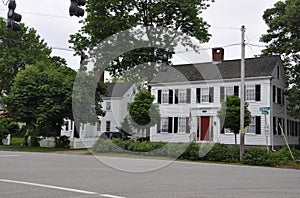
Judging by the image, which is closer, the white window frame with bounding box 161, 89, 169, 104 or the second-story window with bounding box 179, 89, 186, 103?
the second-story window with bounding box 179, 89, 186, 103

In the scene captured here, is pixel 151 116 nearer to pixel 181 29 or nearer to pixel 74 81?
pixel 74 81

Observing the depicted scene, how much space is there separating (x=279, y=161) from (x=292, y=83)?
14531 mm

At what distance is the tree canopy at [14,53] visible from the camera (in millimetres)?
49750

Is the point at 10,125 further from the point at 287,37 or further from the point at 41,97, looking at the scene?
the point at 287,37

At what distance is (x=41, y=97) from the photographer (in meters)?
30.2

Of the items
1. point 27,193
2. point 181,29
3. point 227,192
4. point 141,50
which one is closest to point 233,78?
point 181,29

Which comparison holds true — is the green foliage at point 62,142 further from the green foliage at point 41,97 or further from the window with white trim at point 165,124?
the window with white trim at point 165,124

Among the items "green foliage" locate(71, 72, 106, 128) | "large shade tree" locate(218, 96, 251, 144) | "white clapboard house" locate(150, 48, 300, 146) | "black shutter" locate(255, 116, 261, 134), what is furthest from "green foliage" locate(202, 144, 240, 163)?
"black shutter" locate(255, 116, 261, 134)

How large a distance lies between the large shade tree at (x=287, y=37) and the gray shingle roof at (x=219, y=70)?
1.19 meters

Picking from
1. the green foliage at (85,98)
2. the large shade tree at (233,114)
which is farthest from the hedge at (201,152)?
the green foliage at (85,98)

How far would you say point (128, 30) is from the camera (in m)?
32.0

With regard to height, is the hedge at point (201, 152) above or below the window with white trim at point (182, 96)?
below

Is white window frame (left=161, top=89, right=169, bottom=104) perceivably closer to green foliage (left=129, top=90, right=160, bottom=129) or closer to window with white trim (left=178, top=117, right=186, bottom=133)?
window with white trim (left=178, top=117, right=186, bottom=133)

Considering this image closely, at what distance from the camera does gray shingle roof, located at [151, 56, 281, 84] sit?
3462 centimetres
